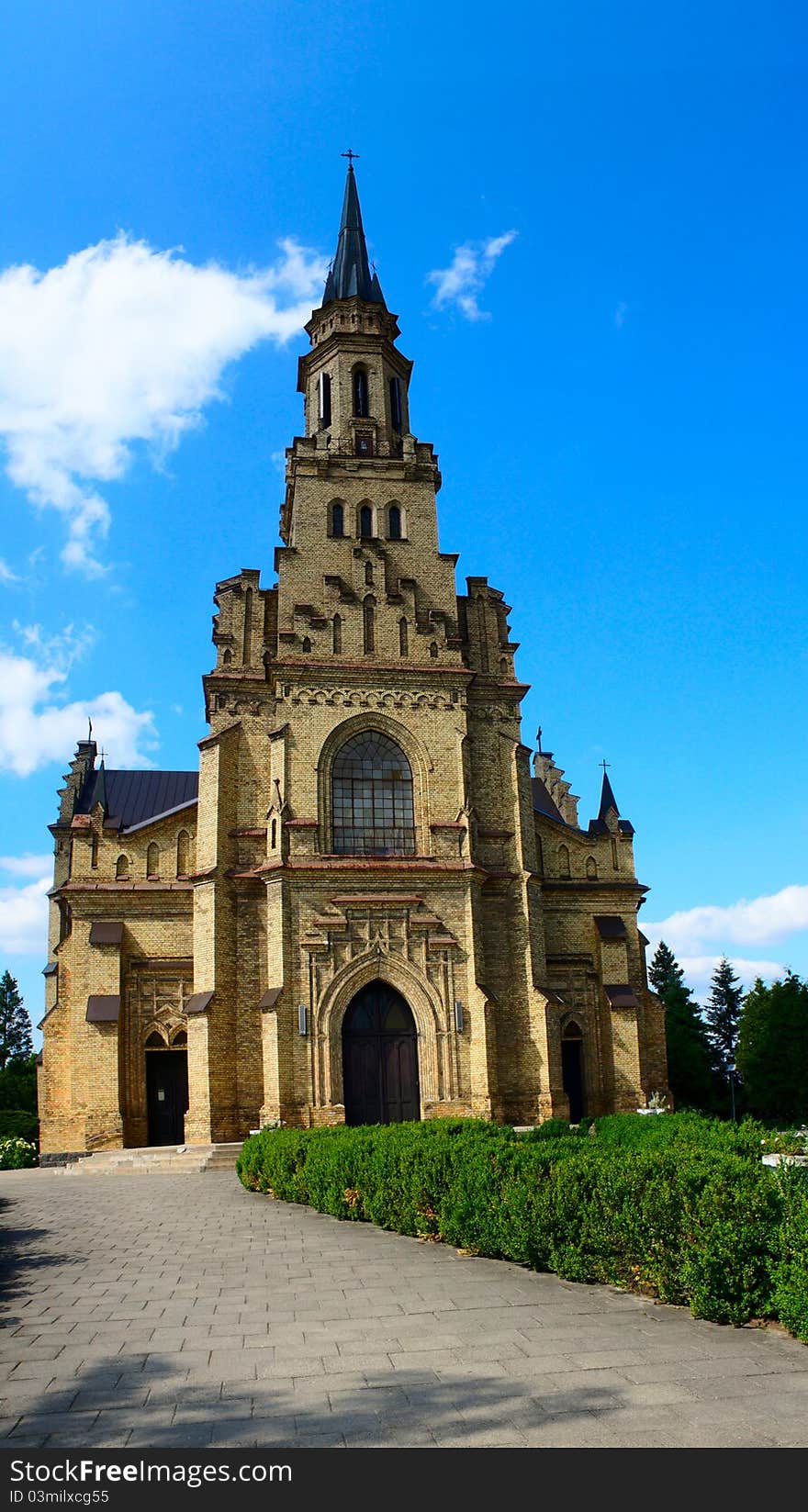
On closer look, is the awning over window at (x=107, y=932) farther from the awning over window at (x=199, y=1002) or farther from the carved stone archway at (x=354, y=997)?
the carved stone archway at (x=354, y=997)

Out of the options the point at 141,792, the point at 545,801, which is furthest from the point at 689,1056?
the point at 141,792

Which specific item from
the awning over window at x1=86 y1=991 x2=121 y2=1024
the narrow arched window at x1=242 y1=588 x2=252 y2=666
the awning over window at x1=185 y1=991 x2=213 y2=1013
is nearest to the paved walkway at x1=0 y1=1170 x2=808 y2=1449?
the awning over window at x1=185 y1=991 x2=213 y2=1013

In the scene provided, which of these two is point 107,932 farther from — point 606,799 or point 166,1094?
point 606,799

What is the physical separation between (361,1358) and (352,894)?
20.9 m

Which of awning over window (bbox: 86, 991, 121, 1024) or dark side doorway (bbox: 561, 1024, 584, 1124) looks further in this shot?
dark side doorway (bbox: 561, 1024, 584, 1124)

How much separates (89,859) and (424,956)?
1030 centimetres

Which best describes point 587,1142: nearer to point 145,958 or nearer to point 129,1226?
point 129,1226

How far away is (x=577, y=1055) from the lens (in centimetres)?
3312

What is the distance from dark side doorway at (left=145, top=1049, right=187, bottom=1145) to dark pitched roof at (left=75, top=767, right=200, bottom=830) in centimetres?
1711

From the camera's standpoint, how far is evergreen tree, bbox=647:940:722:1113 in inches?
2448

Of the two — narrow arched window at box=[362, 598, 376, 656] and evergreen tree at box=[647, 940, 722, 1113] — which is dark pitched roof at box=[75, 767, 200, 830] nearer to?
narrow arched window at box=[362, 598, 376, 656]

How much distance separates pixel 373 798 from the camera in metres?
30.7

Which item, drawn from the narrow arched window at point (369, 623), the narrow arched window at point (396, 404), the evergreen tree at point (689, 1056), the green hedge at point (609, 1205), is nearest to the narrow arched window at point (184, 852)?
the narrow arched window at point (369, 623)
